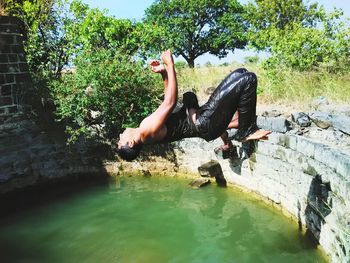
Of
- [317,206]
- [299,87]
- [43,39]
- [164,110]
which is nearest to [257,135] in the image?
[164,110]

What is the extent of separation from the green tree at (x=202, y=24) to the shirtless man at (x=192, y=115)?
2803 centimetres

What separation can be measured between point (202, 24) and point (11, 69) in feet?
86.2

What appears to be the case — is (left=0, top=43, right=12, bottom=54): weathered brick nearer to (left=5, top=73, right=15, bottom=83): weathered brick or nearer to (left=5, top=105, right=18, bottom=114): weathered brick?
(left=5, top=73, right=15, bottom=83): weathered brick

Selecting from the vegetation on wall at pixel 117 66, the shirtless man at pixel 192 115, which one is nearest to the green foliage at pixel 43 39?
the vegetation on wall at pixel 117 66

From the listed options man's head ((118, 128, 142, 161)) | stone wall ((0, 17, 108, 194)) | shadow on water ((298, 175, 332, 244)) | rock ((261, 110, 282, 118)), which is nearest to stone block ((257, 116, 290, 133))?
rock ((261, 110, 282, 118))

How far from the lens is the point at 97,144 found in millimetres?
10430

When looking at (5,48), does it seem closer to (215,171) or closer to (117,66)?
(117,66)

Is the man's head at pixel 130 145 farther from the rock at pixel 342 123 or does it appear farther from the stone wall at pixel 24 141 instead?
the stone wall at pixel 24 141

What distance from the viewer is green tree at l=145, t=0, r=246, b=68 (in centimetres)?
3247

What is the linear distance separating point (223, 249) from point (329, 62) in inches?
259

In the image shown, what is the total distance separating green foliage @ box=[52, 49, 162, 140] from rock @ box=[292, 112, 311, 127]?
3840mm

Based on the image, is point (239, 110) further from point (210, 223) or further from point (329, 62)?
point (329, 62)

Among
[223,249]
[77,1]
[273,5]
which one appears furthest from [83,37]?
[273,5]

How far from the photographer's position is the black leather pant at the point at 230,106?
4.11 metres
